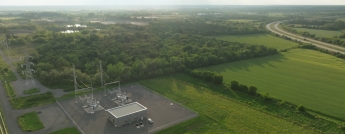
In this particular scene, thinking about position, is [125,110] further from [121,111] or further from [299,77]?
→ [299,77]

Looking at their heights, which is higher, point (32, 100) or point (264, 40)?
point (264, 40)

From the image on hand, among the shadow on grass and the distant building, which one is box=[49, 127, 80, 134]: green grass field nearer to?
the distant building

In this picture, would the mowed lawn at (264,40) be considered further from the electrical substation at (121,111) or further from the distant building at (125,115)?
the distant building at (125,115)

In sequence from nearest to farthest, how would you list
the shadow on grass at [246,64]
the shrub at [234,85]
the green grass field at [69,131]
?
the green grass field at [69,131]
the shrub at [234,85]
the shadow on grass at [246,64]

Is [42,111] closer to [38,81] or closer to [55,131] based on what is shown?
[55,131]

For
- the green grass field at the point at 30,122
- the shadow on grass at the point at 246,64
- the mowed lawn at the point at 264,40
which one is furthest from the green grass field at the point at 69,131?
the mowed lawn at the point at 264,40

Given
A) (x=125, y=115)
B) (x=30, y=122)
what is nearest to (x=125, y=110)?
(x=125, y=115)

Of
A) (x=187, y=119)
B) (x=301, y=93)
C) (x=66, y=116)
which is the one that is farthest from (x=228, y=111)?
(x=66, y=116)

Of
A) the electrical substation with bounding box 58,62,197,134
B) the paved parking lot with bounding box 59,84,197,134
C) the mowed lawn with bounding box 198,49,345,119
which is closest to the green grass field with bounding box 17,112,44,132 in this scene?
the electrical substation with bounding box 58,62,197,134
